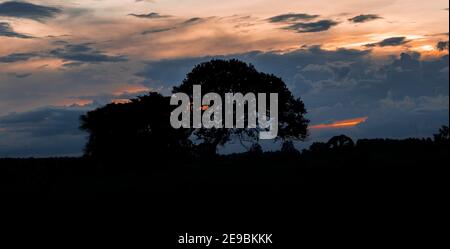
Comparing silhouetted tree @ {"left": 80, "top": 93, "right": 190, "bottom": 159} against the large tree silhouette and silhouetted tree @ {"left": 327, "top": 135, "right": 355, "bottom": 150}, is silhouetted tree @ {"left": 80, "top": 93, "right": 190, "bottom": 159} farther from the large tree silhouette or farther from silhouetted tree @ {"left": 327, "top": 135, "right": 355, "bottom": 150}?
silhouetted tree @ {"left": 327, "top": 135, "right": 355, "bottom": 150}

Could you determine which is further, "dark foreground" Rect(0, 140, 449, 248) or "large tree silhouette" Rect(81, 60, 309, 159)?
"large tree silhouette" Rect(81, 60, 309, 159)

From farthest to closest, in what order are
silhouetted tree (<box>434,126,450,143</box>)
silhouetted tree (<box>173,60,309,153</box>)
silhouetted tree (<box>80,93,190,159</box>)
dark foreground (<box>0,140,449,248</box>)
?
silhouetted tree (<box>173,60,309,153</box>) → silhouetted tree (<box>80,93,190,159</box>) → silhouetted tree (<box>434,126,450,143</box>) → dark foreground (<box>0,140,449,248</box>)

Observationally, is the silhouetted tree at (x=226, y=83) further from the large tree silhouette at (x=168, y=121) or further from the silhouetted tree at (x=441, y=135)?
the silhouetted tree at (x=441, y=135)

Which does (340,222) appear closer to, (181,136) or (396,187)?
(396,187)

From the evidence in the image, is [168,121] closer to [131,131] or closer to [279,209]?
[131,131]

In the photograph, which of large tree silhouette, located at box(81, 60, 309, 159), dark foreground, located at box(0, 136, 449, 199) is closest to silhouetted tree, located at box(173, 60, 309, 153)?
large tree silhouette, located at box(81, 60, 309, 159)

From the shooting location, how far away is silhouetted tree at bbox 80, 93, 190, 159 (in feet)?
175

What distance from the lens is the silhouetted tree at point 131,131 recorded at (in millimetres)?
53281

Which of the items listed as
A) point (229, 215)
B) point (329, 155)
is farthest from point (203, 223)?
point (329, 155)

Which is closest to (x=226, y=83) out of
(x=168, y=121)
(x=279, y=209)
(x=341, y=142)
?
(x=168, y=121)

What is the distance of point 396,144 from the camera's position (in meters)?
36.8

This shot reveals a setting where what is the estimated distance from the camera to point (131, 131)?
5412 cm

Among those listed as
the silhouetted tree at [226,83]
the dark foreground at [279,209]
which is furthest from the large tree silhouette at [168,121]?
the dark foreground at [279,209]
